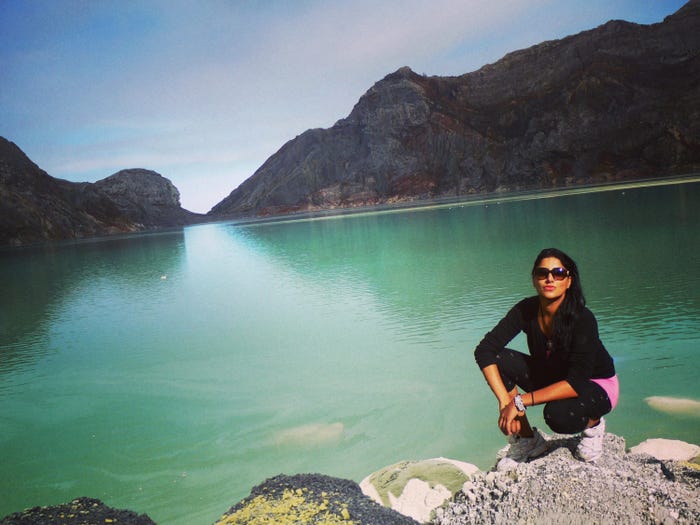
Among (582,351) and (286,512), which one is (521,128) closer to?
(582,351)

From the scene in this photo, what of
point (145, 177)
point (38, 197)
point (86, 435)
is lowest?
point (86, 435)

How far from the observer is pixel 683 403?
4973 mm

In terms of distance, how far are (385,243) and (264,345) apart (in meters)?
15.5

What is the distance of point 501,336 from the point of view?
340cm

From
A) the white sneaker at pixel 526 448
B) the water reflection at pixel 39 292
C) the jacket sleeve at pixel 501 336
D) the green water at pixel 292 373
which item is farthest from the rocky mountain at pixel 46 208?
the white sneaker at pixel 526 448

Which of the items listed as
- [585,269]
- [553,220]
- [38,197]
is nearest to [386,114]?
[38,197]

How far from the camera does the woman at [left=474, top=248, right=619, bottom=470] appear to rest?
305 cm

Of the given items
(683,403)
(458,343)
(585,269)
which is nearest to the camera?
(683,403)

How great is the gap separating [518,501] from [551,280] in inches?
49.5

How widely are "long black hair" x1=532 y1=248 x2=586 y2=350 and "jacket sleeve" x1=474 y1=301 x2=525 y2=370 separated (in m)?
0.29

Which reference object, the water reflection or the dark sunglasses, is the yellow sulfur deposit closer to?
the dark sunglasses

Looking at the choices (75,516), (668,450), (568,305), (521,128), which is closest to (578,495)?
(568,305)

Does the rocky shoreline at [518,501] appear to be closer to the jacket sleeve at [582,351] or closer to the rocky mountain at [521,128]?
the jacket sleeve at [582,351]

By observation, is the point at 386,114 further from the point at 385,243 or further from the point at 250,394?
the point at 250,394
